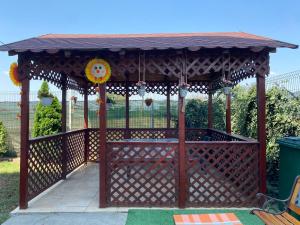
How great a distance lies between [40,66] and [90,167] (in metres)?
4.03

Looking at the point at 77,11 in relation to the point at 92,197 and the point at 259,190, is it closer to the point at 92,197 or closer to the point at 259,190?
the point at 92,197

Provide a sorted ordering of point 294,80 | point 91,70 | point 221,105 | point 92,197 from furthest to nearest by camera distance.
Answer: point 221,105 < point 294,80 < point 92,197 < point 91,70

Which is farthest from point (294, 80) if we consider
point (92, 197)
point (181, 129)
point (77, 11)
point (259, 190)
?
point (77, 11)

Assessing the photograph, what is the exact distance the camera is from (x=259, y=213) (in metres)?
3.14

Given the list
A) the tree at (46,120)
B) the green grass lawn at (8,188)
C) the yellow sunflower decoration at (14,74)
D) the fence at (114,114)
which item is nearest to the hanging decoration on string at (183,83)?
the yellow sunflower decoration at (14,74)

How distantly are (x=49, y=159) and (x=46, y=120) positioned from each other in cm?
405

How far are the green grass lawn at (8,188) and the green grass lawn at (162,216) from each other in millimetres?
1985

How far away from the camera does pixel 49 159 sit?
5.51 meters

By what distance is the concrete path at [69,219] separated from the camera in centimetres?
380

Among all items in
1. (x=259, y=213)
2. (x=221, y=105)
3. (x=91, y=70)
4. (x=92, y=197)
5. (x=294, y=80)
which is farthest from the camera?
(x=221, y=105)

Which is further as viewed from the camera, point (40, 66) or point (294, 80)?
point (294, 80)

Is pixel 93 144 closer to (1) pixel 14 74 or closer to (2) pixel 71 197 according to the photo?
(2) pixel 71 197

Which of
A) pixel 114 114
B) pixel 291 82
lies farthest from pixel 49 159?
pixel 291 82

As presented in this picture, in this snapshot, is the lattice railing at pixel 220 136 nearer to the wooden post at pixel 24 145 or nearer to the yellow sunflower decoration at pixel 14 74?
the wooden post at pixel 24 145
